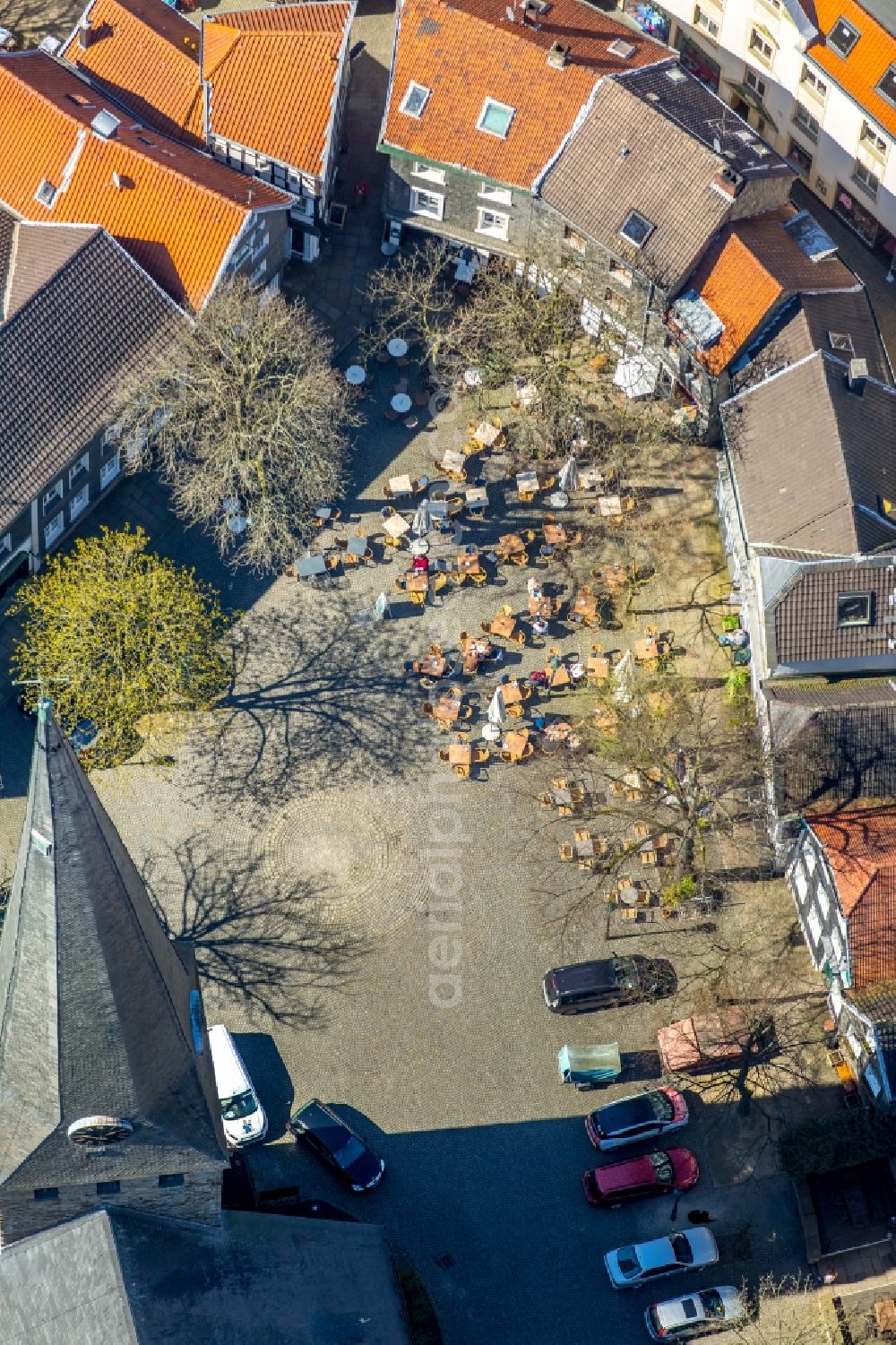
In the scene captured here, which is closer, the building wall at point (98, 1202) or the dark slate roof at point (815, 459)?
the building wall at point (98, 1202)

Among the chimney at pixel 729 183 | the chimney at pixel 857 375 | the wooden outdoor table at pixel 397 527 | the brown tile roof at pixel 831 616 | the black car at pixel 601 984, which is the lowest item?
the black car at pixel 601 984

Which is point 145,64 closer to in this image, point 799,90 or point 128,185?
point 128,185

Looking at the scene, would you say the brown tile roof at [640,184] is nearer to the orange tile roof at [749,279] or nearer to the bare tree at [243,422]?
the orange tile roof at [749,279]

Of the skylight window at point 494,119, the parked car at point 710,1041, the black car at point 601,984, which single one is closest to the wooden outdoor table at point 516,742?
the black car at point 601,984

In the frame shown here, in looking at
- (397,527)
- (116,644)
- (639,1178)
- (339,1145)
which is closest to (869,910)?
(639,1178)

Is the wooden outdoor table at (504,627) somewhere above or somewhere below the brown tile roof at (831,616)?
below

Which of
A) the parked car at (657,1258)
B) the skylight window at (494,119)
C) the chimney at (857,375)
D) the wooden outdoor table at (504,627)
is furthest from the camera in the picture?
the skylight window at (494,119)

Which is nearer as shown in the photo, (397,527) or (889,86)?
(889,86)

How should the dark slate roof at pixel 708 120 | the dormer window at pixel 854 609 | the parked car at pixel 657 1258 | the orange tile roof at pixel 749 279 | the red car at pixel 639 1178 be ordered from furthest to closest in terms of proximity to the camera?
1. the dark slate roof at pixel 708 120
2. the orange tile roof at pixel 749 279
3. the dormer window at pixel 854 609
4. the red car at pixel 639 1178
5. the parked car at pixel 657 1258
